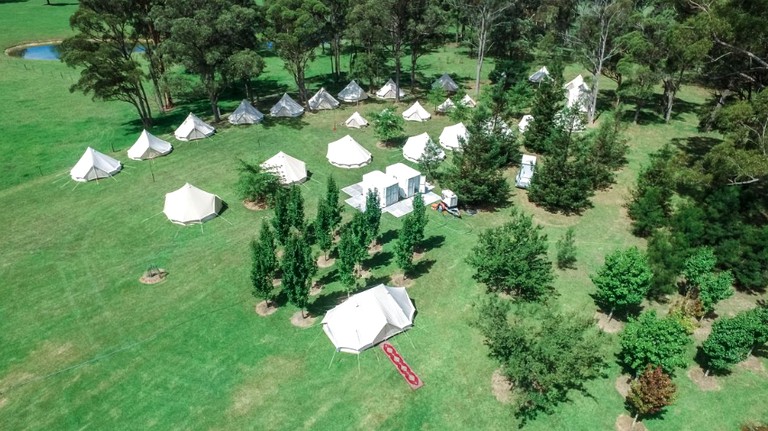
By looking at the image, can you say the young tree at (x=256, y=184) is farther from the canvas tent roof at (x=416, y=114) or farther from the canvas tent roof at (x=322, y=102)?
the canvas tent roof at (x=416, y=114)

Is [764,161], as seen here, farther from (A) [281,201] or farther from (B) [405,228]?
(A) [281,201]

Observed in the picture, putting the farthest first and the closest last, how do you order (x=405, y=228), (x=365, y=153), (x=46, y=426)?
(x=365, y=153), (x=405, y=228), (x=46, y=426)

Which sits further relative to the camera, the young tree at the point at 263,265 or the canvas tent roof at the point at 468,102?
the canvas tent roof at the point at 468,102

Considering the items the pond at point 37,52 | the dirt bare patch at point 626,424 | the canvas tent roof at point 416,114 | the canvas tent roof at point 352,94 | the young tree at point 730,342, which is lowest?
the dirt bare patch at point 626,424

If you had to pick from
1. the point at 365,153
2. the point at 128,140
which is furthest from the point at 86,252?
the point at 365,153

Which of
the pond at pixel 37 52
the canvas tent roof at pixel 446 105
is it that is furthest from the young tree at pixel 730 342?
the pond at pixel 37 52
